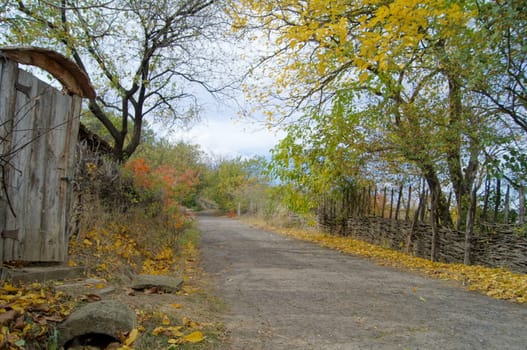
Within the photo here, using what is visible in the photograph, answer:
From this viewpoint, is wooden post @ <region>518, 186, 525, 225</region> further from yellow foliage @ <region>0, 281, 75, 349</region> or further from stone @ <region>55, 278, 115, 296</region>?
yellow foliage @ <region>0, 281, 75, 349</region>

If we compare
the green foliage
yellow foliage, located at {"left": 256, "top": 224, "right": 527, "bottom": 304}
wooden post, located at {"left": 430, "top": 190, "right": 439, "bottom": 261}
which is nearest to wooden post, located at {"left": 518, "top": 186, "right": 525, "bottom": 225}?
yellow foliage, located at {"left": 256, "top": 224, "right": 527, "bottom": 304}

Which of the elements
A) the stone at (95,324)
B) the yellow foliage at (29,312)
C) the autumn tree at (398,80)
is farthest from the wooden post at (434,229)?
the yellow foliage at (29,312)

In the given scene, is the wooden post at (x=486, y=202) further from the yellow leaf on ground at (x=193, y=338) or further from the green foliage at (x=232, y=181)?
the green foliage at (x=232, y=181)

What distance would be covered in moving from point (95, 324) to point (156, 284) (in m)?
2.02

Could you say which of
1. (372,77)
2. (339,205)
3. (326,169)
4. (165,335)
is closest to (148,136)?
(339,205)

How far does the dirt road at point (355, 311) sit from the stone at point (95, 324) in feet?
3.21

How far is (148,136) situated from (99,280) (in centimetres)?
1757

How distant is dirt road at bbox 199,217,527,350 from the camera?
343 centimetres

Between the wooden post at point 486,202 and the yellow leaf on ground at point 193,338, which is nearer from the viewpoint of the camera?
the yellow leaf on ground at point 193,338

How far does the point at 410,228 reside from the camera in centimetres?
977

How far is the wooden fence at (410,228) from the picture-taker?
287 inches

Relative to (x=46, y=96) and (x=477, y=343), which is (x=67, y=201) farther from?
(x=477, y=343)

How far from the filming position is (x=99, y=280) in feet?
14.4

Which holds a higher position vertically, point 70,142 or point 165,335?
point 70,142
